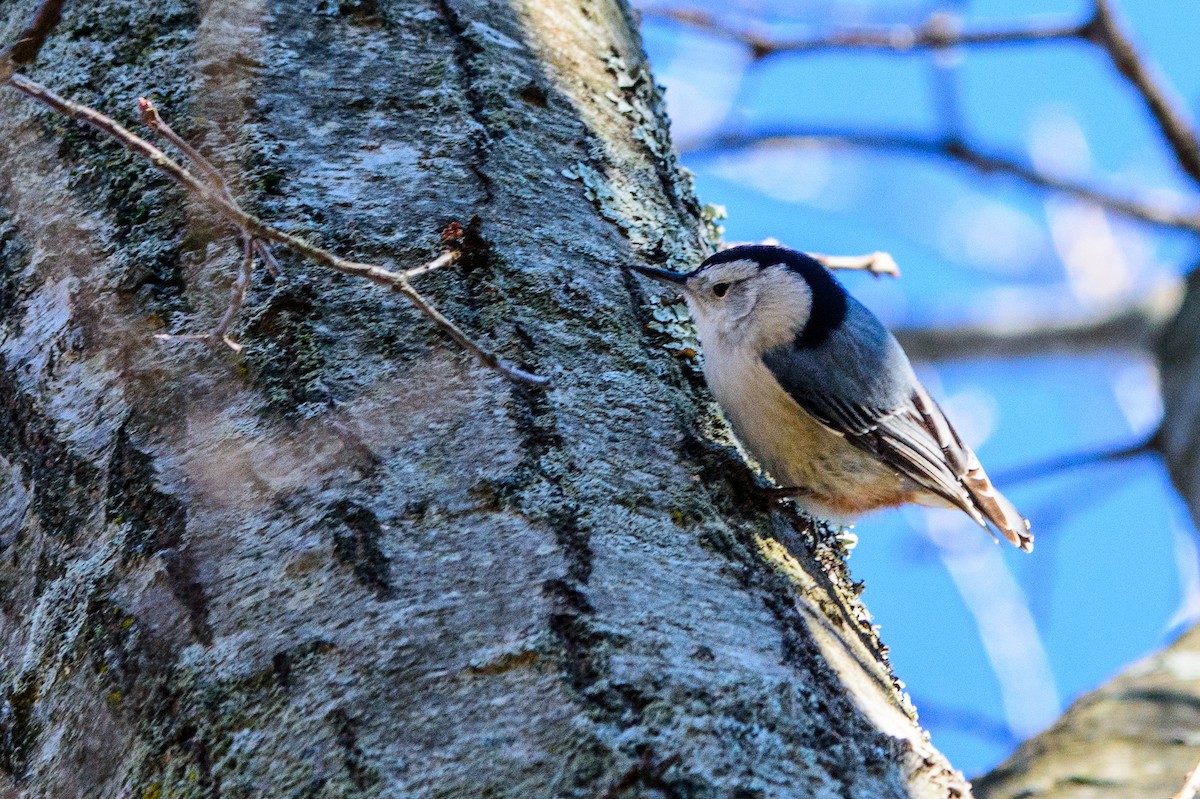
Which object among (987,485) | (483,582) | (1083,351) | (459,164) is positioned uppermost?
(459,164)

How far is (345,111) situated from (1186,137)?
217 centimetres

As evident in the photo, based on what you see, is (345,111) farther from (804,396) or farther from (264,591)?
(804,396)

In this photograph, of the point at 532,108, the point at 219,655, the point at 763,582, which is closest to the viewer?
the point at 219,655

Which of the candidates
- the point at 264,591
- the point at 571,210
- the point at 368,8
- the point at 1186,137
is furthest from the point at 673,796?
the point at 1186,137

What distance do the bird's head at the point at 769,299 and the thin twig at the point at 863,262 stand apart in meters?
0.07

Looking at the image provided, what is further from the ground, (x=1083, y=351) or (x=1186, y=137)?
(x=1186, y=137)

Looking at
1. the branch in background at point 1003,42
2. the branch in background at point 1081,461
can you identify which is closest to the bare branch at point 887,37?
the branch in background at point 1003,42

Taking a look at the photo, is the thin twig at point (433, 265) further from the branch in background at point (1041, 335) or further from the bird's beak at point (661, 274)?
the branch in background at point (1041, 335)

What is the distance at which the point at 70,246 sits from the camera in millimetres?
1582

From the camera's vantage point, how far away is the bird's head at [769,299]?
2311 mm

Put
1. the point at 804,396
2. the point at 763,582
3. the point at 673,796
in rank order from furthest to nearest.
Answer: the point at 804,396 → the point at 763,582 → the point at 673,796

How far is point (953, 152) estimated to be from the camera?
12.2ft

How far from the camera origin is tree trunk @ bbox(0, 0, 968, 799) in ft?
3.59

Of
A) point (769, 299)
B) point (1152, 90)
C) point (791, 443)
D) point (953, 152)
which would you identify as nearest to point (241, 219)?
point (791, 443)
